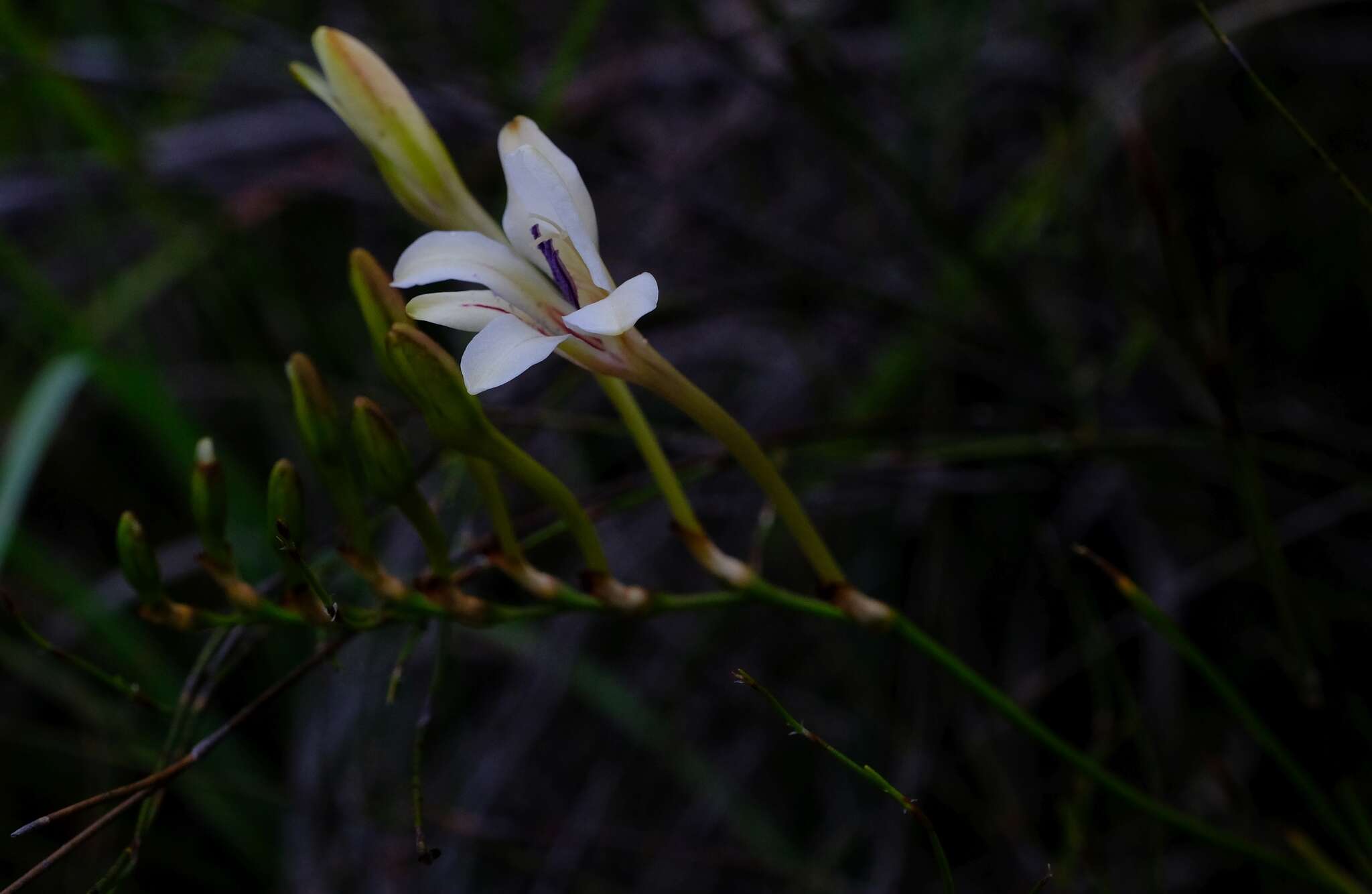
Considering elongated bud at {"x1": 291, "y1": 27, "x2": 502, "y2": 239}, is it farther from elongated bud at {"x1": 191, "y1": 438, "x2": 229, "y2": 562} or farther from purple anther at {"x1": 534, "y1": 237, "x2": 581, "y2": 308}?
elongated bud at {"x1": 191, "y1": 438, "x2": 229, "y2": 562}

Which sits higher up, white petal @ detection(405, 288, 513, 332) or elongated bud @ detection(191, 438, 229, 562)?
white petal @ detection(405, 288, 513, 332)

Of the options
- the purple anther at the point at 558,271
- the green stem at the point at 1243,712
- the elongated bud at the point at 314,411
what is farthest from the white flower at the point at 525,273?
the green stem at the point at 1243,712

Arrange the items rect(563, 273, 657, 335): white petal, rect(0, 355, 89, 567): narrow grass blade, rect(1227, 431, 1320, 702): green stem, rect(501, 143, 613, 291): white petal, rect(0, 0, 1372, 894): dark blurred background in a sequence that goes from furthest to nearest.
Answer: rect(0, 0, 1372, 894): dark blurred background, rect(0, 355, 89, 567): narrow grass blade, rect(1227, 431, 1320, 702): green stem, rect(501, 143, 613, 291): white petal, rect(563, 273, 657, 335): white petal

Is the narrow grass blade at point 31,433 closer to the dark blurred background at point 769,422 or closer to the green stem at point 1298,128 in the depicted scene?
the dark blurred background at point 769,422

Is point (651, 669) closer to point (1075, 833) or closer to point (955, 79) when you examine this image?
point (1075, 833)

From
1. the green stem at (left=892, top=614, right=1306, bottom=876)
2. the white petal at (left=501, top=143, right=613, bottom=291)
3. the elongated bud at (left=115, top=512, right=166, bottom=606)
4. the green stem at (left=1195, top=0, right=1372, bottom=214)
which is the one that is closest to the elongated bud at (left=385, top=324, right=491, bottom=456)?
the white petal at (left=501, top=143, right=613, bottom=291)

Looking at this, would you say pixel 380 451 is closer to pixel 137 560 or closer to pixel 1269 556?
pixel 137 560
